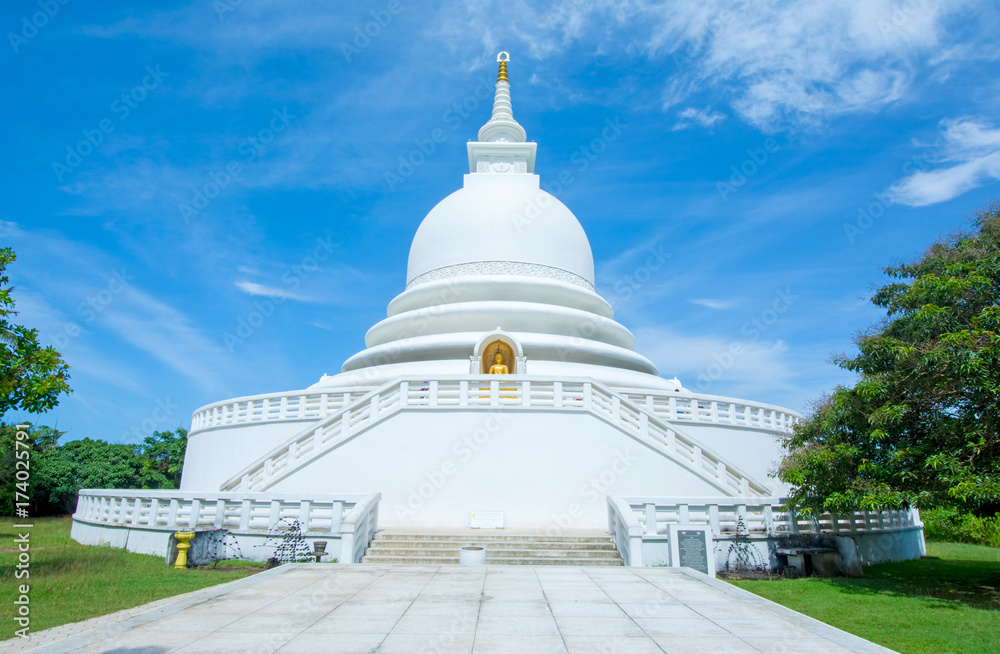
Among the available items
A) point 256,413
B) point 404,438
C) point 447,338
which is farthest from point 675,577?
point 256,413

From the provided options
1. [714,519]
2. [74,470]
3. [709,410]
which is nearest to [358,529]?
[714,519]

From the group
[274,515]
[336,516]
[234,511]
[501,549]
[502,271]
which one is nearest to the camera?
[336,516]

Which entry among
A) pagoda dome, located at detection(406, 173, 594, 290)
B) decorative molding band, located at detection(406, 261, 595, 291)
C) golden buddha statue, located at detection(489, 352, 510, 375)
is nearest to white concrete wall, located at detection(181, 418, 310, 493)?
golden buddha statue, located at detection(489, 352, 510, 375)

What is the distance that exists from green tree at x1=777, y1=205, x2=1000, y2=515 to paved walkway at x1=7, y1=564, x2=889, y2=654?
3.82 m

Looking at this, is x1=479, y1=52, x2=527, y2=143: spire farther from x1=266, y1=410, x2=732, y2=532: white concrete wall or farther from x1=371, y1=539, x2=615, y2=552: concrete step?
x1=371, y1=539, x2=615, y2=552: concrete step

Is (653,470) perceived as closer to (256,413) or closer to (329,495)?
(329,495)

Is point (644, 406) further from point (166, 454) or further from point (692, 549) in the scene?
point (166, 454)

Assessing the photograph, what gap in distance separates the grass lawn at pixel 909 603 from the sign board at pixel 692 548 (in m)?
0.72

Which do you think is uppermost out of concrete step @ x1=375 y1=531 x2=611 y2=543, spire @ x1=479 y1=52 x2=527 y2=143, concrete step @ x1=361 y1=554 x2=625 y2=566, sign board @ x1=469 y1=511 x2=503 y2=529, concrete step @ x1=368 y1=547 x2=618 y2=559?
spire @ x1=479 y1=52 x2=527 y2=143

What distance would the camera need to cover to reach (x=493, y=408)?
637 inches

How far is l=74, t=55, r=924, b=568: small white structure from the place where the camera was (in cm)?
1556

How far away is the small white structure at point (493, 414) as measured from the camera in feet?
51.1

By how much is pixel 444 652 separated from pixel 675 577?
5538 millimetres

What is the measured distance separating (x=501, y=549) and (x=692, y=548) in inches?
147
